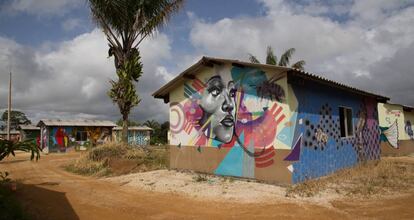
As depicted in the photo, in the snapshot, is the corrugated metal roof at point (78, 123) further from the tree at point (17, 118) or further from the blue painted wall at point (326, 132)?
the tree at point (17, 118)

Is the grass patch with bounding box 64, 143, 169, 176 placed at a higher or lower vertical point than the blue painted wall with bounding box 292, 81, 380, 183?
lower

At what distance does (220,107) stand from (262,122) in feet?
6.07

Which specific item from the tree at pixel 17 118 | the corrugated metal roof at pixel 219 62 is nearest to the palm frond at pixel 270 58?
the corrugated metal roof at pixel 219 62

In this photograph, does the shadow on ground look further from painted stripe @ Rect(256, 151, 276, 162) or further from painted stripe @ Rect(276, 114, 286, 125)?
painted stripe @ Rect(276, 114, 286, 125)

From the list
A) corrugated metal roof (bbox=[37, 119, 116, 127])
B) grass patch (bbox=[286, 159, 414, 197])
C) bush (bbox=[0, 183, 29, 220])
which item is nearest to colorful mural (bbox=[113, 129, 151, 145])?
corrugated metal roof (bbox=[37, 119, 116, 127])

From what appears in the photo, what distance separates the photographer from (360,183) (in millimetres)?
8750

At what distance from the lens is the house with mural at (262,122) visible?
8.99m

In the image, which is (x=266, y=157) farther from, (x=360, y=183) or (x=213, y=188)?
(x=360, y=183)

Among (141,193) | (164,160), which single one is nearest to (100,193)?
(141,193)

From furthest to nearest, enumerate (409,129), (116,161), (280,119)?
(409,129)
(116,161)
(280,119)

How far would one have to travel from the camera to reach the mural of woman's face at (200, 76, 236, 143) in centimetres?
1044

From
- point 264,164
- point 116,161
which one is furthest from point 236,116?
point 116,161

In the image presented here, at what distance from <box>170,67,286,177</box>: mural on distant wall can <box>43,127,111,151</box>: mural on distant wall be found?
65.6ft

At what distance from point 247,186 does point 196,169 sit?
10.0 feet
